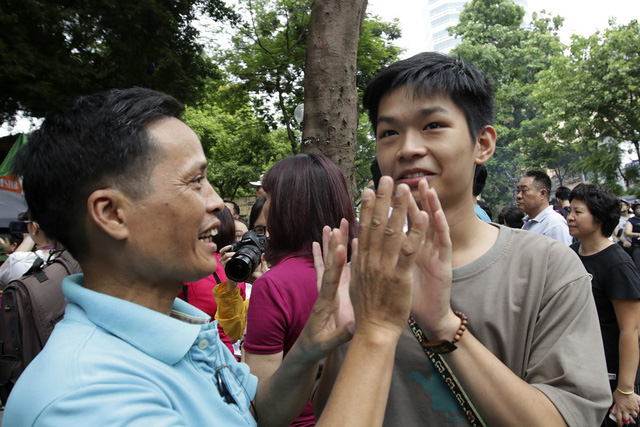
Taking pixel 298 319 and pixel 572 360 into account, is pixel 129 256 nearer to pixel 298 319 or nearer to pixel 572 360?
Answer: pixel 298 319

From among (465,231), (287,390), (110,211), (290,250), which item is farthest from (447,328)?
(290,250)

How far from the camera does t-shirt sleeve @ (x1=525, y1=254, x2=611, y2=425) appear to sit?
1.23 meters

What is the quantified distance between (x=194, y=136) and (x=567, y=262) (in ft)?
3.95

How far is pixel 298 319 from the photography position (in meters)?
1.92

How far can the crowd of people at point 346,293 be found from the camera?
3.51 feet

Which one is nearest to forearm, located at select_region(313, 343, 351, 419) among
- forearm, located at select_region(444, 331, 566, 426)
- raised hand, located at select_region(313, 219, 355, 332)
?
raised hand, located at select_region(313, 219, 355, 332)

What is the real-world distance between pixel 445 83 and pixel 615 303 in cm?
235

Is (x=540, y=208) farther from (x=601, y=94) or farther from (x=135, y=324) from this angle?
(x=601, y=94)

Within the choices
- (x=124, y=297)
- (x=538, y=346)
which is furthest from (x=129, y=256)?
(x=538, y=346)

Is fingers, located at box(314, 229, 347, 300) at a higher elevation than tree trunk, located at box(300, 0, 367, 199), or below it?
below

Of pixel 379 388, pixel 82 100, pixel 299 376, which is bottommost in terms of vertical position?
pixel 299 376

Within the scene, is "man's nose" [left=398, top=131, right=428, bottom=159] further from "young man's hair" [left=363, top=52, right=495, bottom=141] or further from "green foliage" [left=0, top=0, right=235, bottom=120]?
"green foliage" [left=0, top=0, right=235, bottom=120]

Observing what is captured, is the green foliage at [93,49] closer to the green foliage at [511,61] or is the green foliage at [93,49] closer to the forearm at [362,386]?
the forearm at [362,386]

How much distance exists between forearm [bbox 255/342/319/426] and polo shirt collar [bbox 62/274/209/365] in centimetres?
37
